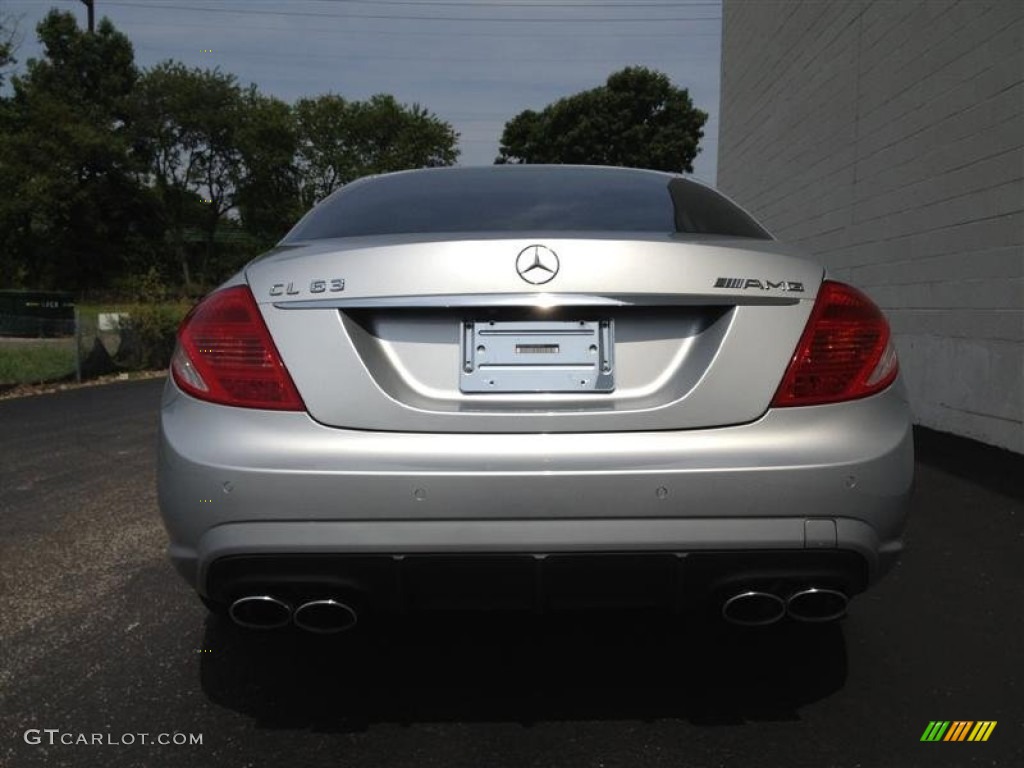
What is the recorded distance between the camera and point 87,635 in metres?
3.05

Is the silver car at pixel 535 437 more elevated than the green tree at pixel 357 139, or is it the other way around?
the green tree at pixel 357 139

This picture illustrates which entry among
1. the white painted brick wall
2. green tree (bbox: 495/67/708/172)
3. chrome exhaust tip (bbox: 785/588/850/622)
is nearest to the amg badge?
chrome exhaust tip (bbox: 785/588/850/622)

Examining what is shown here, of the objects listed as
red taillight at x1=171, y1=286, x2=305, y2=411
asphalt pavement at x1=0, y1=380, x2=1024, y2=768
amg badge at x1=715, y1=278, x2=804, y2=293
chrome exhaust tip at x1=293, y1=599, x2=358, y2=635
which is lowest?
asphalt pavement at x1=0, y1=380, x2=1024, y2=768

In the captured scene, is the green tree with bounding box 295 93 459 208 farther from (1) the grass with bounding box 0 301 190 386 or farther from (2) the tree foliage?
(1) the grass with bounding box 0 301 190 386

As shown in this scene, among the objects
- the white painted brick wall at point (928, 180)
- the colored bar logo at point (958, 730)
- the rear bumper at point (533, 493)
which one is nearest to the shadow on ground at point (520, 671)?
the colored bar logo at point (958, 730)

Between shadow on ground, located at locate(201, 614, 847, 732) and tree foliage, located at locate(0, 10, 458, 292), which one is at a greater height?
tree foliage, located at locate(0, 10, 458, 292)

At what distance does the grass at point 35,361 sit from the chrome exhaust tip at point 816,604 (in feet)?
41.3

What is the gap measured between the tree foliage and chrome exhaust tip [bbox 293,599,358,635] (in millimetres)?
42722

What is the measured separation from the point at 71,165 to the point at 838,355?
52.3m

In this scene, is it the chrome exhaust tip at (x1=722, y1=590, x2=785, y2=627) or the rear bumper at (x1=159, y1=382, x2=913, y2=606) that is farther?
the chrome exhaust tip at (x1=722, y1=590, x2=785, y2=627)

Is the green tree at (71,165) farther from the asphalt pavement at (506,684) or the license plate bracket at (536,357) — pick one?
the license plate bracket at (536,357)

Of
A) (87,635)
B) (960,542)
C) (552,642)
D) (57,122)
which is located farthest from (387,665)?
(57,122)

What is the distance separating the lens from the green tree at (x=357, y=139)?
58.7m

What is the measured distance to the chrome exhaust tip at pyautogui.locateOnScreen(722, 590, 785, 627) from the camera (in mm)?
2131
